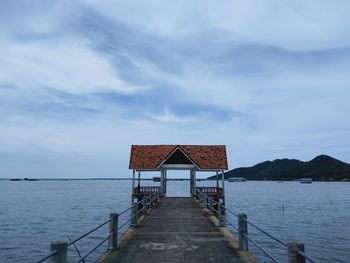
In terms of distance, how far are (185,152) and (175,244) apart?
24.8 metres

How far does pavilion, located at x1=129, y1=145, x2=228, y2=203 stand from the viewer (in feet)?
120

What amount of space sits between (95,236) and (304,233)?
632 inches

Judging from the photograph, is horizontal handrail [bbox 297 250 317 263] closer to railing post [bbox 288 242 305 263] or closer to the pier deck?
railing post [bbox 288 242 305 263]

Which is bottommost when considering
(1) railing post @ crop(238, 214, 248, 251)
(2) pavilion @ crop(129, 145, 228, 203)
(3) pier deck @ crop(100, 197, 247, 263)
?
(3) pier deck @ crop(100, 197, 247, 263)

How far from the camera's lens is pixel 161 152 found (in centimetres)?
3894

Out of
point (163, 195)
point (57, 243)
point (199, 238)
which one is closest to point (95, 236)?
point (163, 195)

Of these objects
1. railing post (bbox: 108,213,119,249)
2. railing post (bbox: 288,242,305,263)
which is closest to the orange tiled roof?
railing post (bbox: 108,213,119,249)

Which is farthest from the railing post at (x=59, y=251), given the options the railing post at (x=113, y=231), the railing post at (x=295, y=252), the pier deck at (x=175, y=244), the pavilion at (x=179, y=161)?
the pavilion at (x=179, y=161)

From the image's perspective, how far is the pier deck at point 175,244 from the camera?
1010 cm

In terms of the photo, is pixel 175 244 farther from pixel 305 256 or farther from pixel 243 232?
pixel 305 256

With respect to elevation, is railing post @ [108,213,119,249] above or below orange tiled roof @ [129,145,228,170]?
below

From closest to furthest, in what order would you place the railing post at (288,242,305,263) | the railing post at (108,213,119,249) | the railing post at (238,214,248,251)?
the railing post at (288,242,305,263), the railing post at (238,214,248,251), the railing post at (108,213,119,249)

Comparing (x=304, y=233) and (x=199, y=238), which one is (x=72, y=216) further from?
(x=199, y=238)

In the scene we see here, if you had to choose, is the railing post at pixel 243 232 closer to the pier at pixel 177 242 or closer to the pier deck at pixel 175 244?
the pier at pixel 177 242
